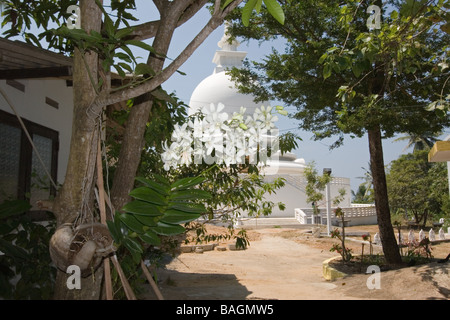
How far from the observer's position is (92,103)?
4.98 ft

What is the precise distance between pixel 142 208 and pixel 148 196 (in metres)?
0.05

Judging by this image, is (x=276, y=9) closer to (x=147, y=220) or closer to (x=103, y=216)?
(x=147, y=220)

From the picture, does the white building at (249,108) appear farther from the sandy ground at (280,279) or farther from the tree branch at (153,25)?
the tree branch at (153,25)

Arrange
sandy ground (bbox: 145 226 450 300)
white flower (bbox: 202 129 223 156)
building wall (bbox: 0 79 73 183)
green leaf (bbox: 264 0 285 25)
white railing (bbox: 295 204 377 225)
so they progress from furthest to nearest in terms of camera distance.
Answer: white railing (bbox: 295 204 377 225) < sandy ground (bbox: 145 226 450 300) < building wall (bbox: 0 79 73 183) < white flower (bbox: 202 129 223 156) < green leaf (bbox: 264 0 285 25)

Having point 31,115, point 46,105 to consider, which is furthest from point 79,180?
point 46,105

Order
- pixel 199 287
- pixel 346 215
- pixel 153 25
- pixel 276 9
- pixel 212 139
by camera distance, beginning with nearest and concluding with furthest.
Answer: pixel 276 9 < pixel 212 139 < pixel 153 25 < pixel 199 287 < pixel 346 215

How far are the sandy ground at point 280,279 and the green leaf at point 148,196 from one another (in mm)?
4950

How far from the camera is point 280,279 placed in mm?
8633

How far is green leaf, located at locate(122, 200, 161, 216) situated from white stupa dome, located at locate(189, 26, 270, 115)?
24.1m

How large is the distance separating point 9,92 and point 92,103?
2.92m

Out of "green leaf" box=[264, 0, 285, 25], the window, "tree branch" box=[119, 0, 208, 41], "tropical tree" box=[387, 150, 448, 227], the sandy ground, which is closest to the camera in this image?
"green leaf" box=[264, 0, 285, 25]

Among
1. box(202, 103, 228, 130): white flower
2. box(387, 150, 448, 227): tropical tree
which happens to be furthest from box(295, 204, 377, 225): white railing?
box(202, 103, 228, 130): white flower

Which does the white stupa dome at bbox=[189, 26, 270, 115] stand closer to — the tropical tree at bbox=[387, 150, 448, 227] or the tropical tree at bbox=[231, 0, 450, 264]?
the tropical tree at bbox=[387, 150, 448, 227]

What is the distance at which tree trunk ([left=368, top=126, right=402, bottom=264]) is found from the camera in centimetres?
855
